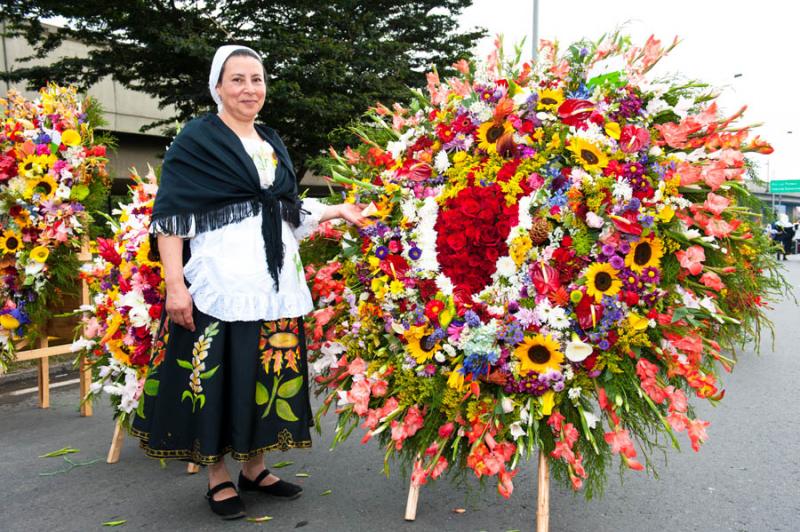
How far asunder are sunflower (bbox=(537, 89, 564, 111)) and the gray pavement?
1.84m

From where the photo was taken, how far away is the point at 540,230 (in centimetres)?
267

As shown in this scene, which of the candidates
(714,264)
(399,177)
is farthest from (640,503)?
(399,177)

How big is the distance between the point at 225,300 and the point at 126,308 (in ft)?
3.06

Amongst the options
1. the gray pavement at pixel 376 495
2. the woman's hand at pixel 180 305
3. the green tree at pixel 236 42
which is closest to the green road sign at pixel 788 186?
the green tree at pixel 236 42

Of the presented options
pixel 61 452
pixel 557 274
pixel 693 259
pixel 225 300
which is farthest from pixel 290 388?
pixel 61 452

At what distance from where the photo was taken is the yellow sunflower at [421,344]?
9.06 ft

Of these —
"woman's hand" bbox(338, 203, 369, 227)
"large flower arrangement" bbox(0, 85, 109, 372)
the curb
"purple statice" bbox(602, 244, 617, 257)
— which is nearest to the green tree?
the curb

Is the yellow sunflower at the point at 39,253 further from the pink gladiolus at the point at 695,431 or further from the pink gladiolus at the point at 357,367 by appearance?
the pink gladiolus at the point at 695,431

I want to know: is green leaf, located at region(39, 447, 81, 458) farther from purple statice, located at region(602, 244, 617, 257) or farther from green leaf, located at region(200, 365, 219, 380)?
purple statice, located at region(602, 244, 617, 257)

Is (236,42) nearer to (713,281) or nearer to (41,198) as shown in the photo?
(41,198)

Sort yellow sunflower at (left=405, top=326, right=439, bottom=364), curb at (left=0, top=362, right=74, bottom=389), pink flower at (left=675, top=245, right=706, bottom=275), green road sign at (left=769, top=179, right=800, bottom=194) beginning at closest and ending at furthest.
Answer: pink flower at (left=675, top=245, right=706, bottom=275) < yellow sunflower at (left=405, top=326, right=439, bottom=364) < curb at (left=0, top=362, right=74, bottom=389) < green road sign at (left=769, top=179, right=800, bottom=194)

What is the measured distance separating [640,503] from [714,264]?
136 centimetres

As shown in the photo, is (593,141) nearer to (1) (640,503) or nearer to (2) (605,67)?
(2) (605,67)

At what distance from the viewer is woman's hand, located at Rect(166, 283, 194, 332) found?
295 centimetres
